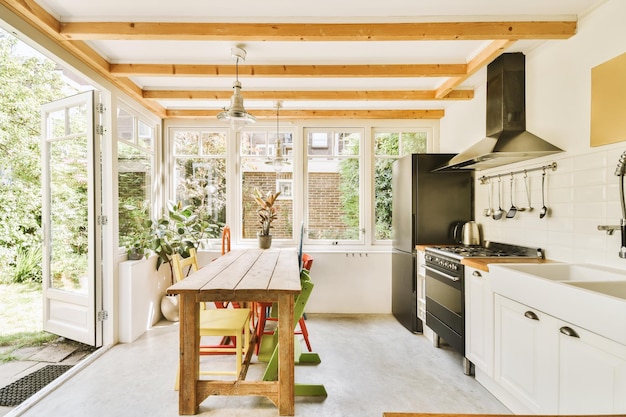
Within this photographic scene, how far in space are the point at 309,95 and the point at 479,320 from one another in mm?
2728

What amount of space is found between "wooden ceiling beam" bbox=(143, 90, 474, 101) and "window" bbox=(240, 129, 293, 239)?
0.93 meters

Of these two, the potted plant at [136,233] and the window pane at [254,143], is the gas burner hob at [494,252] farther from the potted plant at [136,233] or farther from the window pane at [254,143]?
the potted plant at [136,233]

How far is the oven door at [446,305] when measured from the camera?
100.0 inches

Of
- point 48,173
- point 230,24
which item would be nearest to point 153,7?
point 230,24

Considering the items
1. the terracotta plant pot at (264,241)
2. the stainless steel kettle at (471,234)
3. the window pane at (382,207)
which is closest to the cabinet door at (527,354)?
the stainless steel kettle at (471,234)

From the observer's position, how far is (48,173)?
3.11 m

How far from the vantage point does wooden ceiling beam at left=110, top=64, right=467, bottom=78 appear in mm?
2793

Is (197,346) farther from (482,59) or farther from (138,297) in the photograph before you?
(482,59)

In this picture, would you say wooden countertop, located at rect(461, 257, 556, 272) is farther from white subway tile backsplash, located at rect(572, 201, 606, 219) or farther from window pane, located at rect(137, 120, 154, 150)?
window pane, located at rect(137, 120, 154, 150)

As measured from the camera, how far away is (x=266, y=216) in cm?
400

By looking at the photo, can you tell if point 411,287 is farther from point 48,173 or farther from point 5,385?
point 48,173

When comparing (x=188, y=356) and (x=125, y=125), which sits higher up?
(x=125, y=125)

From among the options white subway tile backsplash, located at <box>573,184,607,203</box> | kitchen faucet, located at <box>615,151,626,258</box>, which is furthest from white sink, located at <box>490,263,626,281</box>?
white subway tile backsplash, located at <box>573,184,607,203</box>

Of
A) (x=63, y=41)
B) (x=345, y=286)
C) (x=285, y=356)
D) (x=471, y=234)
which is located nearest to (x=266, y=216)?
(x=345, y=286)
